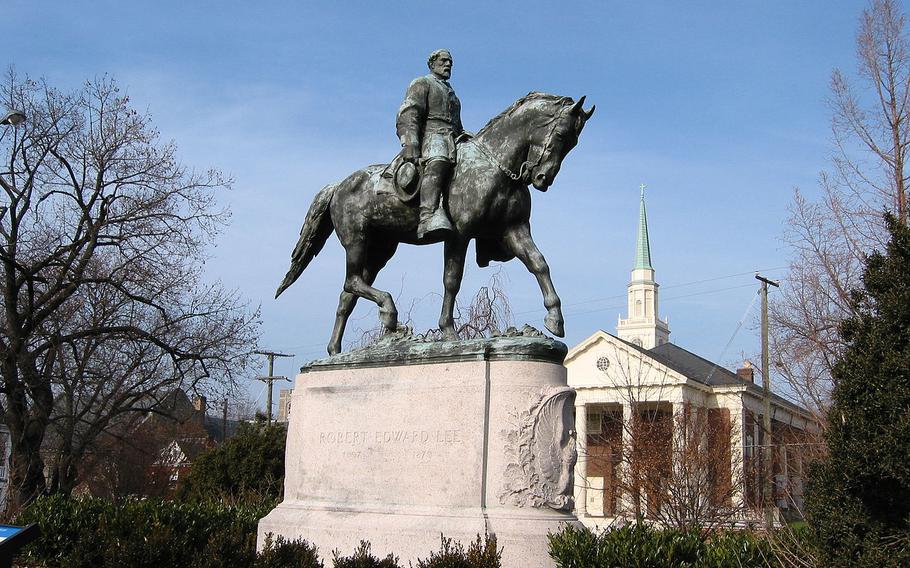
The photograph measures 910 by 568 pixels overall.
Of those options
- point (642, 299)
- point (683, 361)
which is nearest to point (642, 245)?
point (642, 299)

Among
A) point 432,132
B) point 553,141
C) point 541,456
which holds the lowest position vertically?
point 541,456

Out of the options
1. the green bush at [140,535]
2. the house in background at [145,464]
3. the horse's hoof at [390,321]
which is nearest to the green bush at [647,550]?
the green bush at [140,535]

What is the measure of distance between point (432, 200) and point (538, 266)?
4.61 feet

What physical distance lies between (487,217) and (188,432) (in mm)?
50134

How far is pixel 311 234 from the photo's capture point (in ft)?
Result: 39.5

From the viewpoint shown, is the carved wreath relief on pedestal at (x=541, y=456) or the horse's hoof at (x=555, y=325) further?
the horse's hoof at (x=555, y=325)

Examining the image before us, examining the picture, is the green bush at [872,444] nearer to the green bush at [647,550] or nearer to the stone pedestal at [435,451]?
the green bush at [647,550]

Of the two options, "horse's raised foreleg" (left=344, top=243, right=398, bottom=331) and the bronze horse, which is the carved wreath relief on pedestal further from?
"horse's raised foreleg" (left=344, top=243, right=398, bottom=331)

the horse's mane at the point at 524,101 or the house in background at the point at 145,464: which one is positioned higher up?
the horse's mane at the point at 524,101

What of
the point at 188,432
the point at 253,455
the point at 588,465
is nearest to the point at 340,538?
the point at 253,455

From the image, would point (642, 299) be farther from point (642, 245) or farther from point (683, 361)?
point (683, 361)

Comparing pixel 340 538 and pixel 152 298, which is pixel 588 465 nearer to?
pixel 152 298

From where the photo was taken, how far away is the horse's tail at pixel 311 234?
39.3ft

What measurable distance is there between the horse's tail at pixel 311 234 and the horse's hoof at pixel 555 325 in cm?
353
